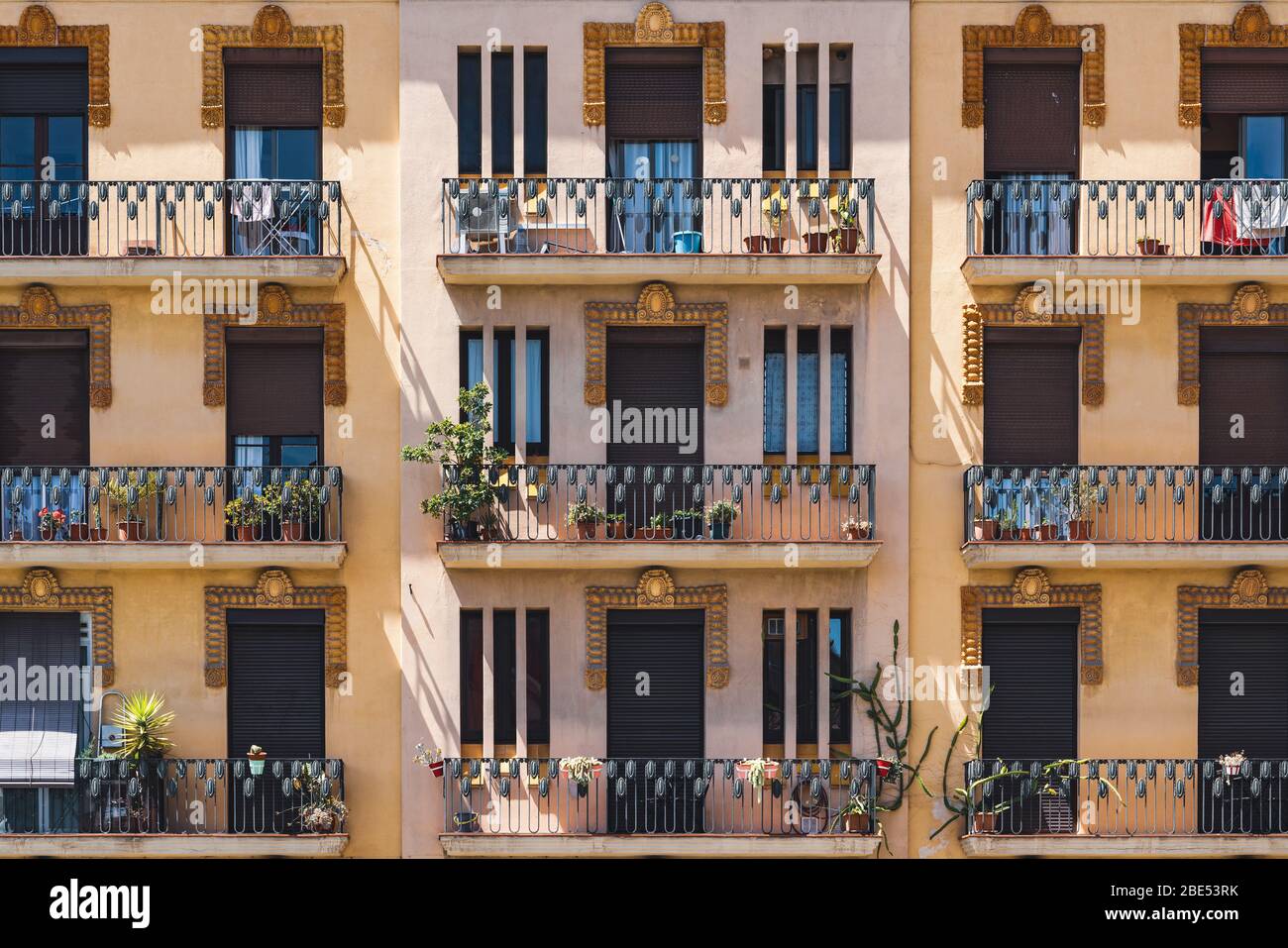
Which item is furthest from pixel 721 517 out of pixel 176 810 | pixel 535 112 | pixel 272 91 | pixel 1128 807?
pixel 272 91

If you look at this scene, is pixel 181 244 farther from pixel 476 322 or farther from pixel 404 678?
pixel 404 678

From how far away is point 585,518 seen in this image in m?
22.9

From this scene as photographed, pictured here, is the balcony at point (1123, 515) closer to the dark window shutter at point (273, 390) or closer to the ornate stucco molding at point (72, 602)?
the dark window shutter at point (273, 390)

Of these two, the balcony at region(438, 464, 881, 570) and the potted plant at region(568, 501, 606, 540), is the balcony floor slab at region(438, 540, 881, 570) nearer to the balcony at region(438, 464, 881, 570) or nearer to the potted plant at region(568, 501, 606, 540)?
the balcony at region(438, 464, 881, 570)

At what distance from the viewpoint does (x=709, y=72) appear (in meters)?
23.9

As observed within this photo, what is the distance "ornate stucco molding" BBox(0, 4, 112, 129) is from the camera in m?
23.9

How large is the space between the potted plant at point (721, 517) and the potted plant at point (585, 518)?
53.1 inches

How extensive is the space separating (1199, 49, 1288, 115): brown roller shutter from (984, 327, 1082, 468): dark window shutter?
12.1ft

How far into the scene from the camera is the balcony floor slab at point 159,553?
74.8 ft

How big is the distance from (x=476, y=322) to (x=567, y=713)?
16.8 feet

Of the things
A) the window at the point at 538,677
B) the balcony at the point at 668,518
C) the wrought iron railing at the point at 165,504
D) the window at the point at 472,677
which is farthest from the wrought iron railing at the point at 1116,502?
the wrought iron railing at the point at 165,504

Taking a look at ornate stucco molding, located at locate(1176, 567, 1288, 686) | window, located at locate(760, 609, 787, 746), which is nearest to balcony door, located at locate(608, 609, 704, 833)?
window, located at locate(760, 609, 787, 746)

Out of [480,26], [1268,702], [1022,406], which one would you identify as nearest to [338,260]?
[480,26]

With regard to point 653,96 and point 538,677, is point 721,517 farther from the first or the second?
point 653,96
